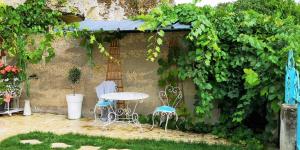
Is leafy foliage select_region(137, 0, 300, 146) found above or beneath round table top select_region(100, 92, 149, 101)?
above

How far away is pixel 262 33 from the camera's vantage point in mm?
7742

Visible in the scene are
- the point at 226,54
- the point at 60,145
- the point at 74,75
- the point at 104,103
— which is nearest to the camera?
the point at 60,145

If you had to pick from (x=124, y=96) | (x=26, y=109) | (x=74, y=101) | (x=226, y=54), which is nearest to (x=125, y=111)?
(x=124, y=96)

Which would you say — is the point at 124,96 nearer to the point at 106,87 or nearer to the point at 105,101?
the point at 105,101

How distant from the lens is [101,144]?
717 centimetres

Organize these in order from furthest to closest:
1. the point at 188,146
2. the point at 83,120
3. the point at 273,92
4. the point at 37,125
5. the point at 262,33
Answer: the point at 83,120 → the point at 37,125 → the point at 262,33 → the point at 188,146 → the point at 273,92

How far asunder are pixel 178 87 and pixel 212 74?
4.15ft

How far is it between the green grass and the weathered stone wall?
1.97 m

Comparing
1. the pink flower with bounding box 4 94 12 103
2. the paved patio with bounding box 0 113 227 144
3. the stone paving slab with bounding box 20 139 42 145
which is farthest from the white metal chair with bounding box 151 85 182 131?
the pink flower with bounding box 4 94 12 103

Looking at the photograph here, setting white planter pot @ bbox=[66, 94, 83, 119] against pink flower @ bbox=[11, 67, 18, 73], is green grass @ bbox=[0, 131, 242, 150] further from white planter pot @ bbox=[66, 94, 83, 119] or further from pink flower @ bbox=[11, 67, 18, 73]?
pink flower @ bbox=[11, 67, 18, 73]

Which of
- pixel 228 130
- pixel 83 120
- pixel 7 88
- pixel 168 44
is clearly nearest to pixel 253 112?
pixel 228 130

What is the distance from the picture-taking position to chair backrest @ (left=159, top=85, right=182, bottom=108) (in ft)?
29.8

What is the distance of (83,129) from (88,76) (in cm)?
181

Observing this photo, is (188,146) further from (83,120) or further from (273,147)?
(83,120)
